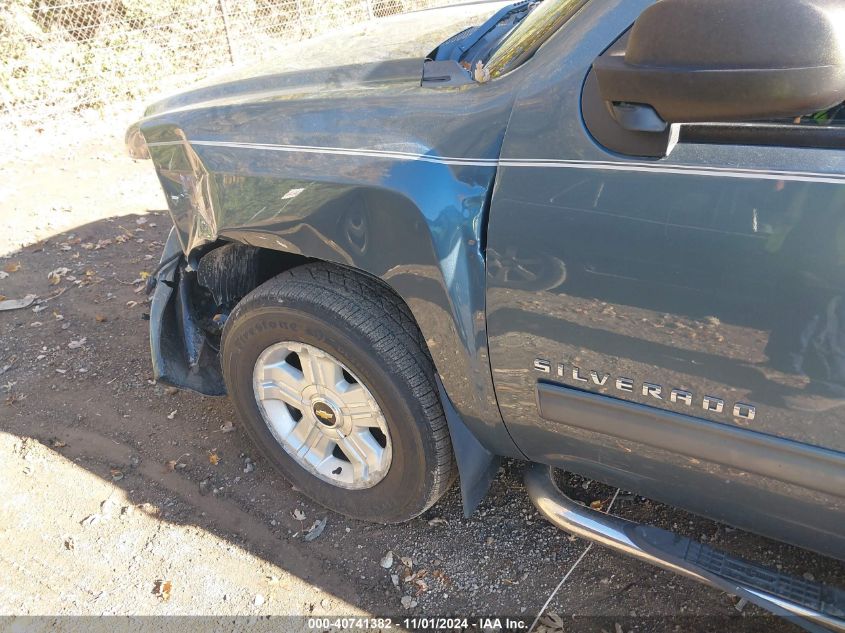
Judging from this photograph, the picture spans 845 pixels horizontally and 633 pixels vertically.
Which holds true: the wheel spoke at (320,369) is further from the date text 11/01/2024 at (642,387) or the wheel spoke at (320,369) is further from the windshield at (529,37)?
the windshield at (529,37)

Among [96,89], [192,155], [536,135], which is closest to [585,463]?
[536,135]

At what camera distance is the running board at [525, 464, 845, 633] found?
1.69m

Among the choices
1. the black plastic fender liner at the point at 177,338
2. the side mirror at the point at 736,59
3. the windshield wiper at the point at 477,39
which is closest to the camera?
the side mirror at the point at 736,59

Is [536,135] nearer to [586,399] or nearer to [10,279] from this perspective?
[586,399]

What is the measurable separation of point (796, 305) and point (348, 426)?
4.84ft

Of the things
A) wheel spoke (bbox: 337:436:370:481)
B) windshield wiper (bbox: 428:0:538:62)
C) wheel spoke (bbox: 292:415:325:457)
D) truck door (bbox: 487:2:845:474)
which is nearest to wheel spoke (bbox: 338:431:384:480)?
wheel spoke (bbox: 337:436:370:481)

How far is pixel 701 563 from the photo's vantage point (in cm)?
185

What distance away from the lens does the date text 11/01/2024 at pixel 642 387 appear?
1510mm

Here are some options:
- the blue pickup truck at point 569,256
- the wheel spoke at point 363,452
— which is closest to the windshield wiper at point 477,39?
the blue pickup truck at point 569,256

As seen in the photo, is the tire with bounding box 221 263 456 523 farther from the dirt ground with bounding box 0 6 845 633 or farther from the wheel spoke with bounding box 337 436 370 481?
the dirt ground with bounding box 0 6 845 633

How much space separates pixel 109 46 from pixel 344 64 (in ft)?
22.5

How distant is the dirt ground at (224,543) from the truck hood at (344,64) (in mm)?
1505

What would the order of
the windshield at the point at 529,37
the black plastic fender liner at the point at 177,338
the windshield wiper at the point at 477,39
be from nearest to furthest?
1. the windshield at the point at 529,37
2. the windshield wiper at the point at 477,39
3. the black plastic fender liner at the point at 177,338

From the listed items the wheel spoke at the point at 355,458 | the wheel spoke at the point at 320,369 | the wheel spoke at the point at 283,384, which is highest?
the wheel spoke at the point at 320,369
